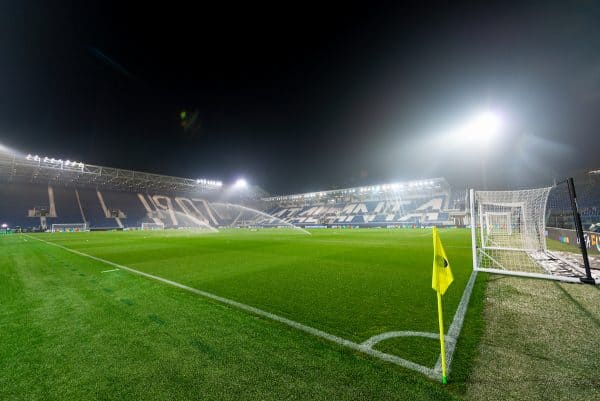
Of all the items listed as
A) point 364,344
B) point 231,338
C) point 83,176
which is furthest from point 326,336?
point 83,176

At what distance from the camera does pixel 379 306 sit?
14.1 feet

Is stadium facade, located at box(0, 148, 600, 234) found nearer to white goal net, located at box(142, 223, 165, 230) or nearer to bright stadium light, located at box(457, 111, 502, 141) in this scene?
white goal net, located at box(142, 223, 165, 230)

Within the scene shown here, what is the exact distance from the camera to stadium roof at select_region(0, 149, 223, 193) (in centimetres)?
3959

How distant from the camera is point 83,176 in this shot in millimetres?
48500

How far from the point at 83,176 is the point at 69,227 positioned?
9797 millimetres

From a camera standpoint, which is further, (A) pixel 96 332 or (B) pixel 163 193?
(B) pixel 163 193

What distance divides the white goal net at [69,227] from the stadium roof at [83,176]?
30.6ft

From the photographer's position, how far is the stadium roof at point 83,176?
3959cm

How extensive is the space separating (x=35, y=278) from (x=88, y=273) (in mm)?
1147

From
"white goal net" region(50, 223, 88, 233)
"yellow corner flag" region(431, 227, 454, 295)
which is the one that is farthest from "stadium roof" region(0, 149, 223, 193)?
"yellow corner flag" region(431, 227, 454, 295)

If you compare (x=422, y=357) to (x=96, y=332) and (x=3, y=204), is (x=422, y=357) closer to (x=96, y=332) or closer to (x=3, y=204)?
(x=96, y=332)

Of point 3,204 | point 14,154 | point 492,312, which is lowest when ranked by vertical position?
point 492,312

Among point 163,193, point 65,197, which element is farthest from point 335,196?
point 65,197

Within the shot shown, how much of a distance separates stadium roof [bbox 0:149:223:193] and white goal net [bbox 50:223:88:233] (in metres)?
9.33
